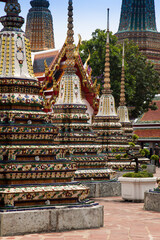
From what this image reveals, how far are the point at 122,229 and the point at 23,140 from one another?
2432mm

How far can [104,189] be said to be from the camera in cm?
1692

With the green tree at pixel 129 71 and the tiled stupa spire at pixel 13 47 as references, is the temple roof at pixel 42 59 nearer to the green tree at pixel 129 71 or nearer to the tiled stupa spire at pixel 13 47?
the green tree at pixel 129 71

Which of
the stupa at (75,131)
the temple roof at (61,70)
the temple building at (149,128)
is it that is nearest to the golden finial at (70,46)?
the stupa at (75,131)

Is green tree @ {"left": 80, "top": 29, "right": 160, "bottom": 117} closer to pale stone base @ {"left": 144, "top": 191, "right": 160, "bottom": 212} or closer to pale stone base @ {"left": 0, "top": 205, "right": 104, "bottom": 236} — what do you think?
pale stone base @ {"left": 144, "top": 191, "right": 160, "bottom": 212}

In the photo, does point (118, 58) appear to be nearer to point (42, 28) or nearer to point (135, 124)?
point (135, 124)

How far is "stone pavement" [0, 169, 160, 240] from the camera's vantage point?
30.8 ft

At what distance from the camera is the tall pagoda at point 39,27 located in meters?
52.3

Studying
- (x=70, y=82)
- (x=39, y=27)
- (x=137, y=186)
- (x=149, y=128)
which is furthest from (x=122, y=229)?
(x=39, y=27)

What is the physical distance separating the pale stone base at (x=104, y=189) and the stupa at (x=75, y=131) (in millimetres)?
313

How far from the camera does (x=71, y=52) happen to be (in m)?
17.9

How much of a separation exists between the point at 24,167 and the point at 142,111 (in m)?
35.5

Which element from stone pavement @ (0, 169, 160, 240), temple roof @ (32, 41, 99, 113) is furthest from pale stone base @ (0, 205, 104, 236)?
temple roof @ (32, 41, 99, 113)

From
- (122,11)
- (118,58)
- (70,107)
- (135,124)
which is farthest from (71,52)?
(122,11)

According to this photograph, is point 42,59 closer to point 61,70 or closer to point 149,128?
point 61,70
